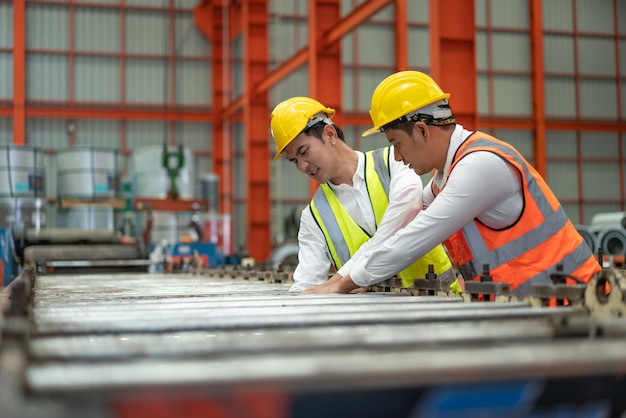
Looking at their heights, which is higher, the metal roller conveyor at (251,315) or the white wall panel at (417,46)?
the white wall panel at (417,46)

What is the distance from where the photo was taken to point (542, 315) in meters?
1.88

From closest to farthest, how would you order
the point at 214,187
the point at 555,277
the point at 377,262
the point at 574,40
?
the point at 555,277 < the point at 377,262 < the point at 214,187 < the point at 574,40

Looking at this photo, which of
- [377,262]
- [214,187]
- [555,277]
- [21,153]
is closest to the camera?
[555,277]

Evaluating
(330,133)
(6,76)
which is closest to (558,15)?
(6,76)

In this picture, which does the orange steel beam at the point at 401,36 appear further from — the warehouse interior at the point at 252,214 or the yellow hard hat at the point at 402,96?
the yellow hard hat at the point at 402,96

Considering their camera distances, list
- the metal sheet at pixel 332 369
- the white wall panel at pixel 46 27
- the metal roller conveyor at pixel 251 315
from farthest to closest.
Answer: the white wall panel at pixel 46 27
the metal roller conveyor at pixel 251 315
the metal sheet at pixel 332 369

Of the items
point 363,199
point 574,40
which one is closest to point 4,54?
point 574,40

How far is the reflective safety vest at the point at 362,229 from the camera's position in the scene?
3.80 m

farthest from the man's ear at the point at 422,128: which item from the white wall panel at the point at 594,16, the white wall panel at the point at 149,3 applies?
the white wall panel at the point at 594,16

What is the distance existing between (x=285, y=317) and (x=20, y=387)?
3.29ft

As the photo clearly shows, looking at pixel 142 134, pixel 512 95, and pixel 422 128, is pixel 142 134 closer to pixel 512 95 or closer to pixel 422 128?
pixel 512 95

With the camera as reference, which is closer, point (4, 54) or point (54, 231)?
point (54, 231)

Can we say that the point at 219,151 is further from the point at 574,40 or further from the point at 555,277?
the point at 555,277

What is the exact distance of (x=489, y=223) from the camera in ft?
9.54
